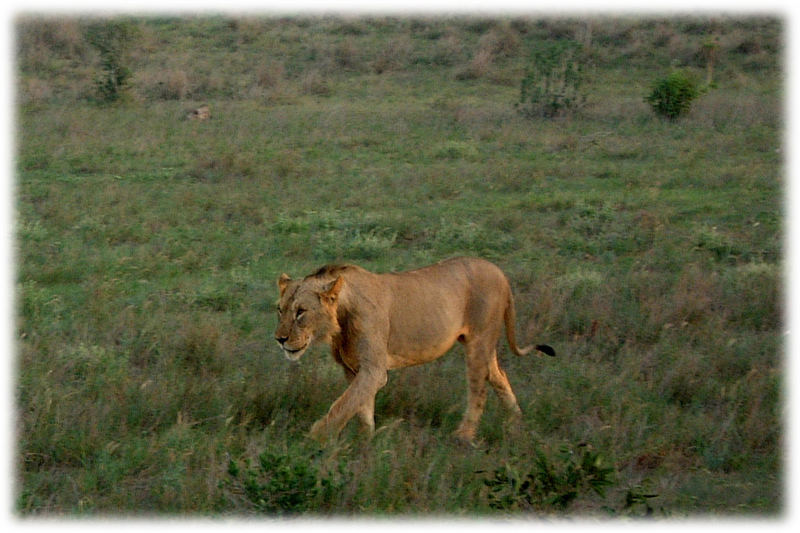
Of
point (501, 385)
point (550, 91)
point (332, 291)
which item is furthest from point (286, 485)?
point (550, 91)

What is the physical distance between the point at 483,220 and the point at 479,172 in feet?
8.17

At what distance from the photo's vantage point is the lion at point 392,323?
5.12 meters

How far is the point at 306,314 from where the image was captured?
16.8 feet

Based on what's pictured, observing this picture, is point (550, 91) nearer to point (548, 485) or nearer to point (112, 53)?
point (112, 53)

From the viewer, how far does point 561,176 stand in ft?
42.7

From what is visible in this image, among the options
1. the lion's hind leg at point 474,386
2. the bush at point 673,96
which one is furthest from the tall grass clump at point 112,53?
the lion's hind leg at point 474,386

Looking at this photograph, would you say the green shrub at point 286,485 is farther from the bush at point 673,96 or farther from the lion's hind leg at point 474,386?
the bush at point 673,96

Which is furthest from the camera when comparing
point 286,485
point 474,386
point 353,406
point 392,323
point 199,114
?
point 199,114

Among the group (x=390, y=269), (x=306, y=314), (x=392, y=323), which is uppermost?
(x=306, y=314)

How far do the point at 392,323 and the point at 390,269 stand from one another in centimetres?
366

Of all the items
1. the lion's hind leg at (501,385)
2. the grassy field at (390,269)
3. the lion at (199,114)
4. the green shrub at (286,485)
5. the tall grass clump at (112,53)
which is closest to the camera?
the green shrub at (286,485)

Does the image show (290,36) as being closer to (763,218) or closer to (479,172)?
(479,172)

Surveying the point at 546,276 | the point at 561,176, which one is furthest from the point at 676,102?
the point at 546,276

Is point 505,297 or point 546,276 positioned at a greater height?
point 505,297
